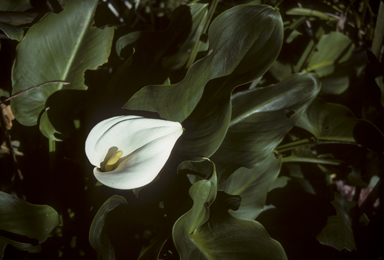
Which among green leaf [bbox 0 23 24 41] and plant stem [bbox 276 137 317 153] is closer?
green leaf [bbox 0 23 24 41]

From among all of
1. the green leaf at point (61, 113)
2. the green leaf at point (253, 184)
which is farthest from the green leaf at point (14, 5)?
the green leaf at point (253, 184)

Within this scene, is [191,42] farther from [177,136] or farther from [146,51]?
[177,136]

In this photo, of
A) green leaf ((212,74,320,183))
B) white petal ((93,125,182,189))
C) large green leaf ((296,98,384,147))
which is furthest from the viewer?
large green leaf ((296,98,384,147))

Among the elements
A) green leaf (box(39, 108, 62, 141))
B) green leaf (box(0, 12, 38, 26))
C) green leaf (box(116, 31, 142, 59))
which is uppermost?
green leaf (box(0, 12, 38, 26))

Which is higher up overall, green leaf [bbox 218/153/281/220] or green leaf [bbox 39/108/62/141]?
green leaf [bbox 39/108/62/141]

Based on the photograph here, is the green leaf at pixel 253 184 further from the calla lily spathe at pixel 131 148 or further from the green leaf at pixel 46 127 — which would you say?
the green leaf at pixel 46 127

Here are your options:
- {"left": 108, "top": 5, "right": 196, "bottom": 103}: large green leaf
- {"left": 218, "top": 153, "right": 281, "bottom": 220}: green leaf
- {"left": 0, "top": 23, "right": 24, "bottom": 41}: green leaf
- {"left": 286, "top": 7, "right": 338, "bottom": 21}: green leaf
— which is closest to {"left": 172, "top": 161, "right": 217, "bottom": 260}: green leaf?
{"left": 218, "top": 153, "right": 281, "bottom": 220}: green leaf

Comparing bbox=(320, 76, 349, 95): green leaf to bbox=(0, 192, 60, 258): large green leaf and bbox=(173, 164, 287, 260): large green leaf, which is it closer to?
bbox=(173, 164, 287, 260): large green leaf

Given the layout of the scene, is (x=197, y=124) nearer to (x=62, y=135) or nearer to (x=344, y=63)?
(x=62, y=135)
